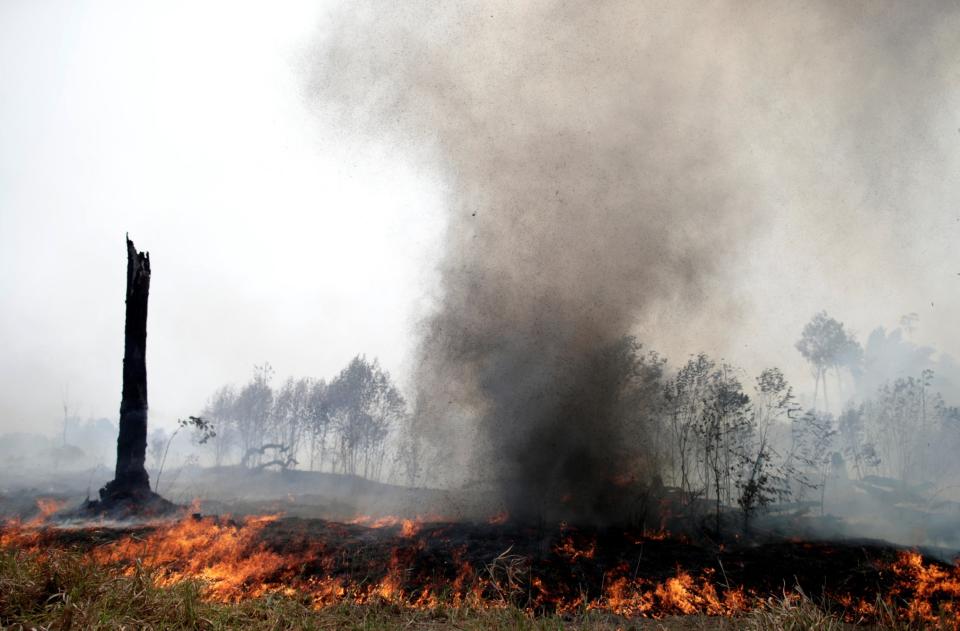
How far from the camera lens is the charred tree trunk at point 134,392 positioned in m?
23.9

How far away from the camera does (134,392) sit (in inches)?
1011

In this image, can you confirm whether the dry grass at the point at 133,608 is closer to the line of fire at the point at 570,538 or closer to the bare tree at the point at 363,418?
the line of fire at the point at 570,538

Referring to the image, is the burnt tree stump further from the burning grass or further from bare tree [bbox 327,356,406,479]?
bare tree [bbox 327,356,406,479]

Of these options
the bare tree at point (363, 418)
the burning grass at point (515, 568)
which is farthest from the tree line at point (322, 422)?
the burning grass at point (515, 568)

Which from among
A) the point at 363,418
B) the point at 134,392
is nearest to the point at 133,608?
the point at 134,392

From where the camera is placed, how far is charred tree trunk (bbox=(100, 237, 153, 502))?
2395 cm

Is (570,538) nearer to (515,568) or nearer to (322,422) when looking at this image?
(515,568)

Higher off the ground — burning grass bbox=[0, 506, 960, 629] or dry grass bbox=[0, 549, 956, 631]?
dry grass bbox=[0, 549, 956, 631]

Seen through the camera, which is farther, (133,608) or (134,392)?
(134,392)

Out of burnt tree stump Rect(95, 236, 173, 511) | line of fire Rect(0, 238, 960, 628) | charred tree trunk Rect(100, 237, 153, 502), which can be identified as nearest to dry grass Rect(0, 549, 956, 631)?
line of fire Rect(0, 238, 960, 628)

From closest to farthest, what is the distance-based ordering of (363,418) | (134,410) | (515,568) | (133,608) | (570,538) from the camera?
(133,608) < (515,568) < (570,538) < (134,410) < (363,418)

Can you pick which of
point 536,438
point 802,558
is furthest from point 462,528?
point 802,558

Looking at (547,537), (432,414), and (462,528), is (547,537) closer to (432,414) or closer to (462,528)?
(462,528)

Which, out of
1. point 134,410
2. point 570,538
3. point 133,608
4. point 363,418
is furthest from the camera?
point 363,418
